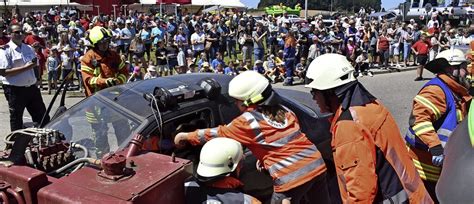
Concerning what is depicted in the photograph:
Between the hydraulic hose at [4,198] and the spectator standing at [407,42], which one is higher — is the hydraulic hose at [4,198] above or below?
below

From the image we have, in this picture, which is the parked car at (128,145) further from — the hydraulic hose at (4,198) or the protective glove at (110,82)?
the protective glove at (110,82)

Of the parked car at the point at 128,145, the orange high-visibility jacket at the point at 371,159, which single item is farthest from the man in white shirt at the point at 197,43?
the orange high-visibility jacket at the point at 371,159

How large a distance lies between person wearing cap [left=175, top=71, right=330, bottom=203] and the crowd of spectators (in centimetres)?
705

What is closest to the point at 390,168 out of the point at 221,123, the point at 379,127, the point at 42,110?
the point at 379,127

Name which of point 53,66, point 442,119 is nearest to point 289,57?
point 53,66

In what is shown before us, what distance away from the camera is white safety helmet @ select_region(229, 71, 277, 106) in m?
3.12

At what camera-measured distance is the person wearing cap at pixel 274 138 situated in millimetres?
3121

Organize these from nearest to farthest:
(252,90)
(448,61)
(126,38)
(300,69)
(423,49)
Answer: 1. (252,90)
2. (448,61)
3. (300,69)
4. (126,38)
5. (423,49)

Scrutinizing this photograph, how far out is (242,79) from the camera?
316cm

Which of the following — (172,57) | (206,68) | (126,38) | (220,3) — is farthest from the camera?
(220,3)

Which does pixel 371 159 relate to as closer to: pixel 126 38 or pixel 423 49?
pixel 126 38

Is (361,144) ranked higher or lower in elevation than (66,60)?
higher

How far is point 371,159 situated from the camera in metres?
2.43

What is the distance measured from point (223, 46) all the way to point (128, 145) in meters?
13.1
